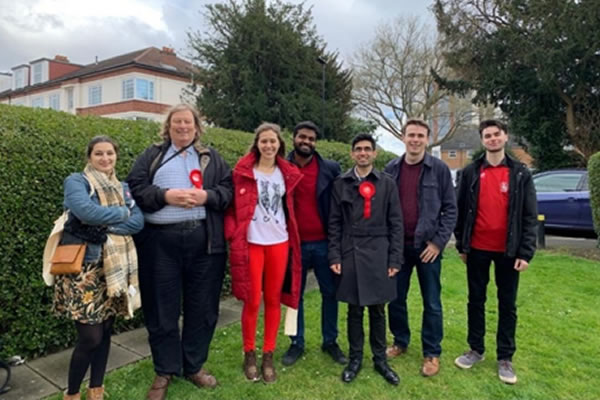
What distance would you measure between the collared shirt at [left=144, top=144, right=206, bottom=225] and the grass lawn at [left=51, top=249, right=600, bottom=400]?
1.26 m

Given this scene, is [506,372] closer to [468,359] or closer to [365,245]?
[468,359]

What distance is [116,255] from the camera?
2.58 m

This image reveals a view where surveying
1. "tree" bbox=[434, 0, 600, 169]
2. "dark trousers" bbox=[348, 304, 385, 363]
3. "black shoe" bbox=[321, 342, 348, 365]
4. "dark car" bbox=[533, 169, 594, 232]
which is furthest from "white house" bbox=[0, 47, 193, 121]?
Result: "dark trousers" bbox=[348, 304, 385, 363]

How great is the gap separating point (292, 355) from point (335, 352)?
1.21 feet

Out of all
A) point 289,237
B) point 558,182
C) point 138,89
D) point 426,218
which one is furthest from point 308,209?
point 138,89

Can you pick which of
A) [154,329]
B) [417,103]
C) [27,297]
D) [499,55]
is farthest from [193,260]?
[417,103]

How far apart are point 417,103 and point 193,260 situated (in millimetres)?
26970

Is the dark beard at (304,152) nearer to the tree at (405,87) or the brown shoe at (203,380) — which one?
the brown shoe at (203,380)

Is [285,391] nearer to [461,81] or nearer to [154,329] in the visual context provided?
[154,329]

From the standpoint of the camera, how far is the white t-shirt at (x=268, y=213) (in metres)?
3.07

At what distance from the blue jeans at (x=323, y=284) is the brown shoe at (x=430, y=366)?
2.51ft

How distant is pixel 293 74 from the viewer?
16.4 metres

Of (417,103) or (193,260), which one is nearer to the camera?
(193,260)

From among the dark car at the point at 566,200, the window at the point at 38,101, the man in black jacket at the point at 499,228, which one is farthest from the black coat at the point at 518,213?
the window at the point at 38,101
